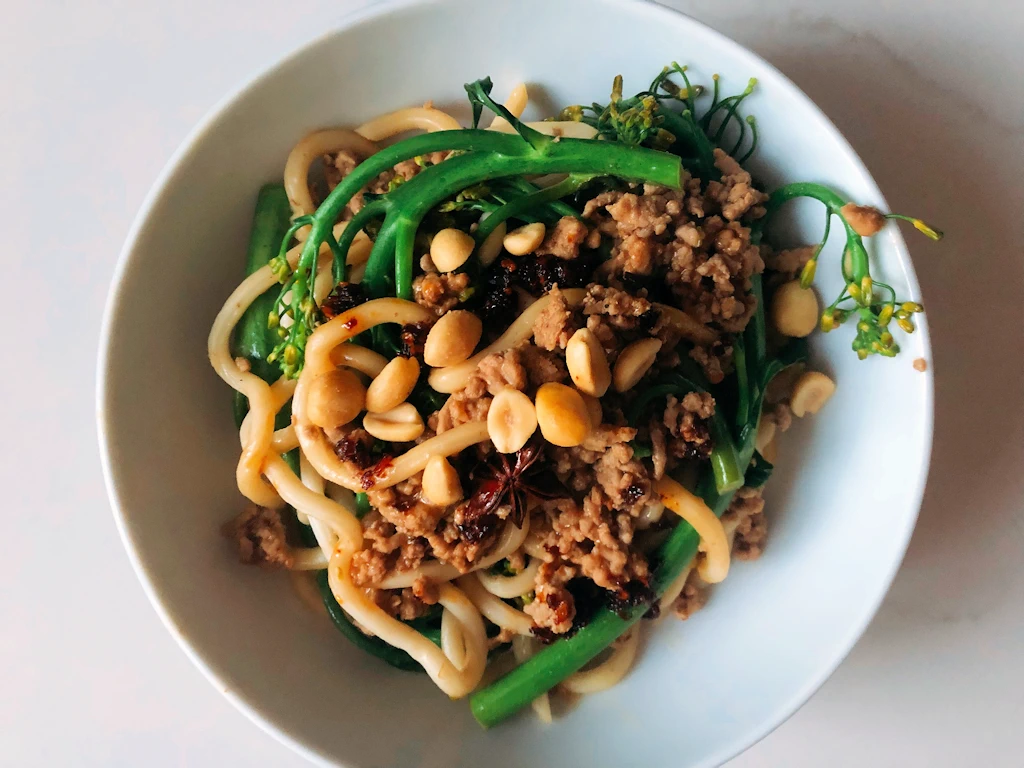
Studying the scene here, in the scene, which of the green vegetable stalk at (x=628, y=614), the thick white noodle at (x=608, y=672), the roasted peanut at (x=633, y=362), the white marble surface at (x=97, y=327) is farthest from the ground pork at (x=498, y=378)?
the white marble surface at (x=97, y=327)

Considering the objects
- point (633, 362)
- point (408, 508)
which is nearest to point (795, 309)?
point (633, 362)

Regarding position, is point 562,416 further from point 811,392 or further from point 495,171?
point 811,392

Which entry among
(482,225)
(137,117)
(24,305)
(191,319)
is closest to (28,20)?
(137,117)

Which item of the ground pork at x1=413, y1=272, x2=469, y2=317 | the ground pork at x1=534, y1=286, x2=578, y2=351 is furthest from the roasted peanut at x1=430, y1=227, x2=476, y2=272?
the ground pork at x1=534, y1=286, x2=578, y2=351

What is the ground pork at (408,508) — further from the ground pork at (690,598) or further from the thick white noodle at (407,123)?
the thick white noodle at (407,123)

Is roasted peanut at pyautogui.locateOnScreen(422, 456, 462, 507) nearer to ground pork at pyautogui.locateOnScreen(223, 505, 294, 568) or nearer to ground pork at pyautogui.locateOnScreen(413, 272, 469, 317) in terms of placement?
ground pork at pyautogui.locateOnScreen(413, 272, 469, 317)

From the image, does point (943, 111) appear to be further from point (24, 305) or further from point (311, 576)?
point (24, 305)
